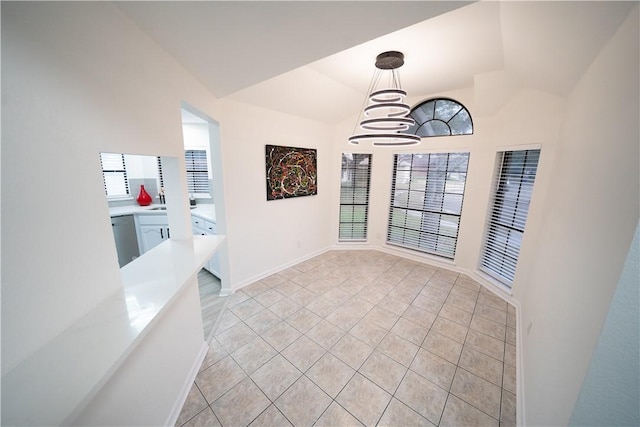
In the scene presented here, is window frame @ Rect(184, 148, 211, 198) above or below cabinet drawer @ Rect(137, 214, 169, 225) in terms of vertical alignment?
A: above

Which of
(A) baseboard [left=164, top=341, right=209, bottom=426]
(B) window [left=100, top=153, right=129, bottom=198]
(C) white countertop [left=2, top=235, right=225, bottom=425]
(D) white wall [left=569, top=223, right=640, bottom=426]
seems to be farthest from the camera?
(B) window [left=100, top=153, right=129, bottom=198]

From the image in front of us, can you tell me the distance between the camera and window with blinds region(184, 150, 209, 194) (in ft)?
13.9

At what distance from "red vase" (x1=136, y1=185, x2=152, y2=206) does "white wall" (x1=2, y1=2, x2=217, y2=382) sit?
3.13 metres

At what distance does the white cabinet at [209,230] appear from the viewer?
3293 mm

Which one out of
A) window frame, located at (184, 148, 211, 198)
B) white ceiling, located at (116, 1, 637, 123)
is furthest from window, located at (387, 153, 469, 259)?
window frame, located at (184, 148, 211, 198)

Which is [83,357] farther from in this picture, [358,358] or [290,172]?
[290,172]

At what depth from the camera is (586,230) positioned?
1.30 metres

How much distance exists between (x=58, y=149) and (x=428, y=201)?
4473mm

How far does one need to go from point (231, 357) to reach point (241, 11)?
→ 2.62m

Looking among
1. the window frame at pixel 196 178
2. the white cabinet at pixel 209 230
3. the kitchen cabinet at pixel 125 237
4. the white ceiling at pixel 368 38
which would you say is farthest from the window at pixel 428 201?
the kitchen cabinet at pixel 125 237

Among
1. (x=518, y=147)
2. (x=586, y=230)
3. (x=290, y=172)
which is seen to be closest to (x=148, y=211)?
(x=290, y=172)

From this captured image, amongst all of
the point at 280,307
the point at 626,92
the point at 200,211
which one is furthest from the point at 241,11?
the point at 200,211

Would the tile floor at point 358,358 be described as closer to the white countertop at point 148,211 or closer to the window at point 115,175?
the white countertop at point 148,211

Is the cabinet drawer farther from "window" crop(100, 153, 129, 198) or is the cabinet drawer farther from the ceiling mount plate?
the ceiling mount plate
